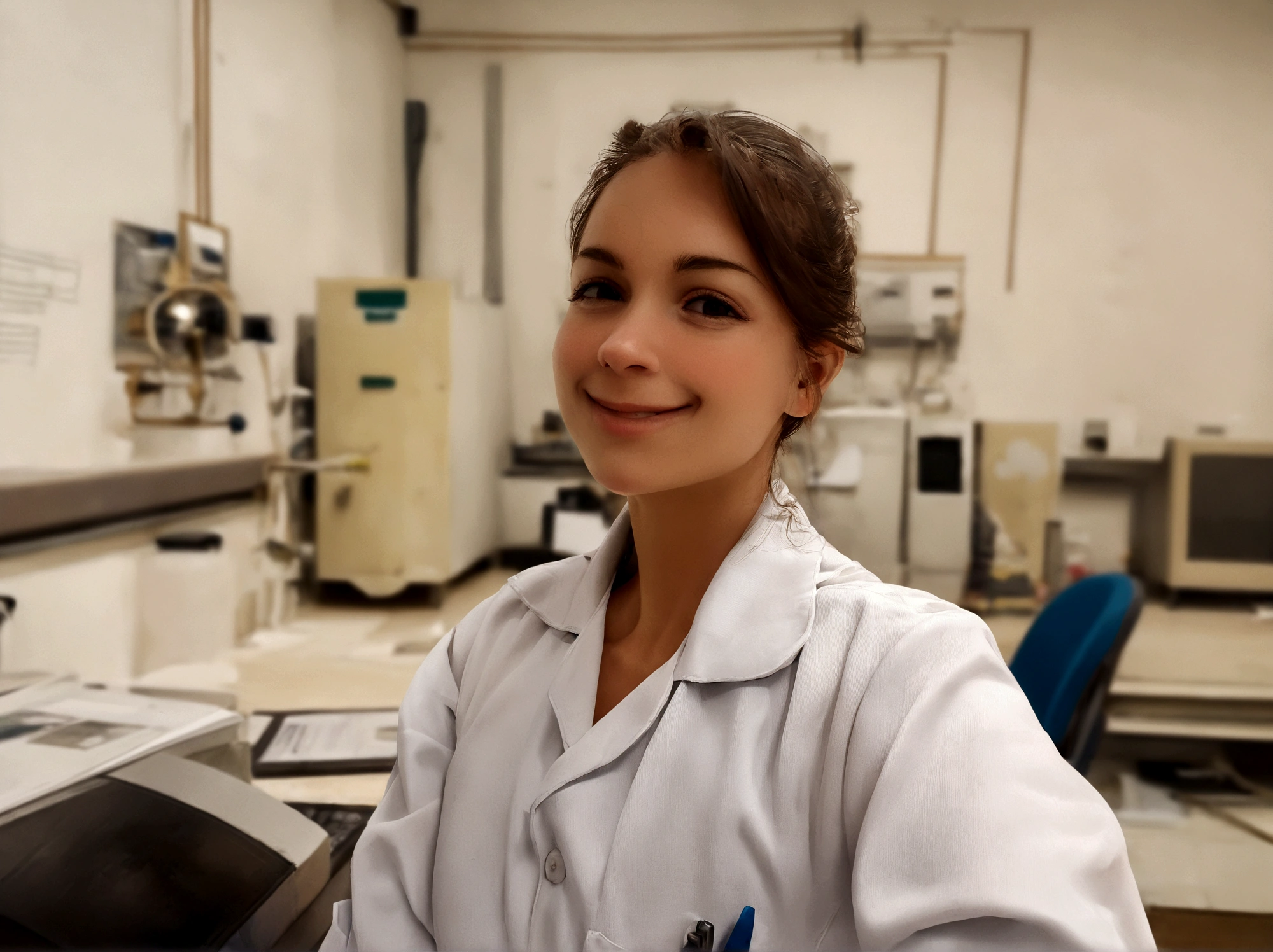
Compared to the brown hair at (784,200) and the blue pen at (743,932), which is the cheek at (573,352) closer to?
the brown hair at (784,200)

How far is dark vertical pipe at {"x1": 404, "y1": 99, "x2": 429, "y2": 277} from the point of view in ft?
7.97

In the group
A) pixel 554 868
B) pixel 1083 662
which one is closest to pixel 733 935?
pixel 554 868

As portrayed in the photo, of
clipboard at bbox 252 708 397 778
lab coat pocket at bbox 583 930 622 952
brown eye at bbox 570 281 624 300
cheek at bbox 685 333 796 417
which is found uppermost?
brown eye at bbox 570 281 624 300

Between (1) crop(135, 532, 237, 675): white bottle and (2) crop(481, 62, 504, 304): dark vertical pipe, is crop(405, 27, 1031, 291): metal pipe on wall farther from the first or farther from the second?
(1) crop(135, 532, 237, 675): white bottle

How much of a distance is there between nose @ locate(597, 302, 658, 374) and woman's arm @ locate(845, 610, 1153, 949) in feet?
0.83

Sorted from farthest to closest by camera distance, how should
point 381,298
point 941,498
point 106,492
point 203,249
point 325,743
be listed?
1. point 941,498
2. point 381,298
3. point 203,249
4. point 106,492
5. point 325,743

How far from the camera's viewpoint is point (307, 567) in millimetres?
2295

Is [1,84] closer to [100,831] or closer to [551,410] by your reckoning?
[100,831]

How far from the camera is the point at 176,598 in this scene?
1.61 metres

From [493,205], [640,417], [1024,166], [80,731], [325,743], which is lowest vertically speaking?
[325,743]

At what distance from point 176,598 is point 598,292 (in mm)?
1353

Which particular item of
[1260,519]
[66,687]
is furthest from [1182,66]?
[66,687]

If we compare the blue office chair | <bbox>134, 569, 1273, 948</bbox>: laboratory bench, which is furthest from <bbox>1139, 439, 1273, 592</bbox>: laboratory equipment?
the blue office chair

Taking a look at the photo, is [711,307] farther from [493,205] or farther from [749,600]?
[493,205]
